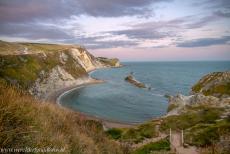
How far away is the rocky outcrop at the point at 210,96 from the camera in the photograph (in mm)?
43969

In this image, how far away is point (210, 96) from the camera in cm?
4622

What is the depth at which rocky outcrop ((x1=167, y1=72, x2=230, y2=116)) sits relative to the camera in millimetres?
43969

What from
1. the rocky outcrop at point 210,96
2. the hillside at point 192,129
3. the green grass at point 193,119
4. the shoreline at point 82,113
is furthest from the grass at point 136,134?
the rocky outcrop at point 210,96

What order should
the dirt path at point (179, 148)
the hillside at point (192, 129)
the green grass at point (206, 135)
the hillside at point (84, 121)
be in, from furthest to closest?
the green grass at point (206, 135) → the hillside at point (192, 129) → the dirt path at point (179, 148) → the hillside at point (84, 121)

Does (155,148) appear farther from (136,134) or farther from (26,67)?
(26,67)

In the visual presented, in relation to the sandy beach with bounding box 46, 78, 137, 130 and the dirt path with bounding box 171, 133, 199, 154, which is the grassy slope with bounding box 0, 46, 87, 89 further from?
the dirt path with bounding box 171, 133, 199, 154

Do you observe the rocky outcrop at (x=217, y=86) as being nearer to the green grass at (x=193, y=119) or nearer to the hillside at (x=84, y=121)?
the hillside at (x=84, y=121)

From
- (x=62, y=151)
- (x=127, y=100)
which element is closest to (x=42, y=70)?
(x=127, y=100)

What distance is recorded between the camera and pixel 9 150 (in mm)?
5527

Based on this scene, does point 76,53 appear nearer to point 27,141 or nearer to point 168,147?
point 168,147

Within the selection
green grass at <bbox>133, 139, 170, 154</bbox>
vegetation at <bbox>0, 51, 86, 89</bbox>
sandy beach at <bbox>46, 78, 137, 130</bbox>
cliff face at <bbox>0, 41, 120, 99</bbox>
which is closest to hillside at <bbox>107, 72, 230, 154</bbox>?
green grass at <bbox>133, 139, 170, 154</bbox>

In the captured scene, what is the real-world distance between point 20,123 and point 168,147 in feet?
61.1

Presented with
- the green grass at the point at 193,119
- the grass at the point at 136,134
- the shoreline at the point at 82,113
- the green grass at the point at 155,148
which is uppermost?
the green grass at the point at 155,148

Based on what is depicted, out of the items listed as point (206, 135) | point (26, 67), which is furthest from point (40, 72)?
point (206, 135)
